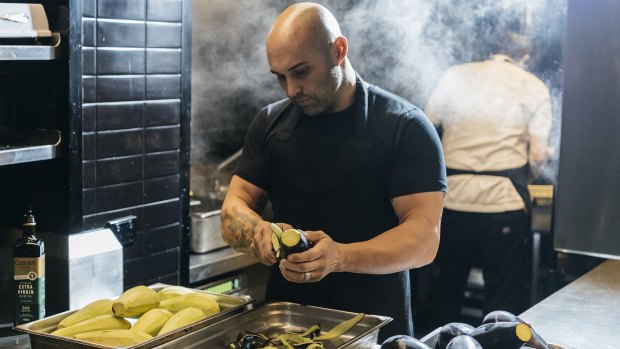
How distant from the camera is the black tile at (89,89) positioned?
2.99 metres

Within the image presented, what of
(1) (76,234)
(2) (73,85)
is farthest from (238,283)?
(2) (73,85)

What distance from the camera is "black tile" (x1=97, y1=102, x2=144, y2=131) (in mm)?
3070

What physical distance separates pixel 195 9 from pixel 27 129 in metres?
1.57

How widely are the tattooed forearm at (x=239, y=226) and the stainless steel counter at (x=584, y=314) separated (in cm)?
89

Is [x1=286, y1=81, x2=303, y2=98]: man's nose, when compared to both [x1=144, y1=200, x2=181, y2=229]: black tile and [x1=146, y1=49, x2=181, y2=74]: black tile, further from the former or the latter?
[x1=144, y1=200, x2=181, y2=229]: black tile

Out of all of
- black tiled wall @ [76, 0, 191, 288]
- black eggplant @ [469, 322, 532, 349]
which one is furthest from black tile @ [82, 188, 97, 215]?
black eggplant @ [469, 322, 532, 349]

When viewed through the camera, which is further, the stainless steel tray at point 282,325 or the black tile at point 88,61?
the black tile at point 88,61

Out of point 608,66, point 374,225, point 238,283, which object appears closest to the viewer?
point 608,66

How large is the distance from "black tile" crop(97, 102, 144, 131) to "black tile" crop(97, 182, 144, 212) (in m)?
0.23

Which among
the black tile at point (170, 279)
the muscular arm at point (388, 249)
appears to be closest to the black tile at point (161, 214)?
the black tile at point (170, 279)

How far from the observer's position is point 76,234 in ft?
9.84

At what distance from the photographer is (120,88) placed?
3150 millimetres

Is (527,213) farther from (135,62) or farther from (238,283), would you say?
(135,62)

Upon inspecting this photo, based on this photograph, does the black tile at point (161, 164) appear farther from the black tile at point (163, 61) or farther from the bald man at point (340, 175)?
the bald man at point (340, 175)
